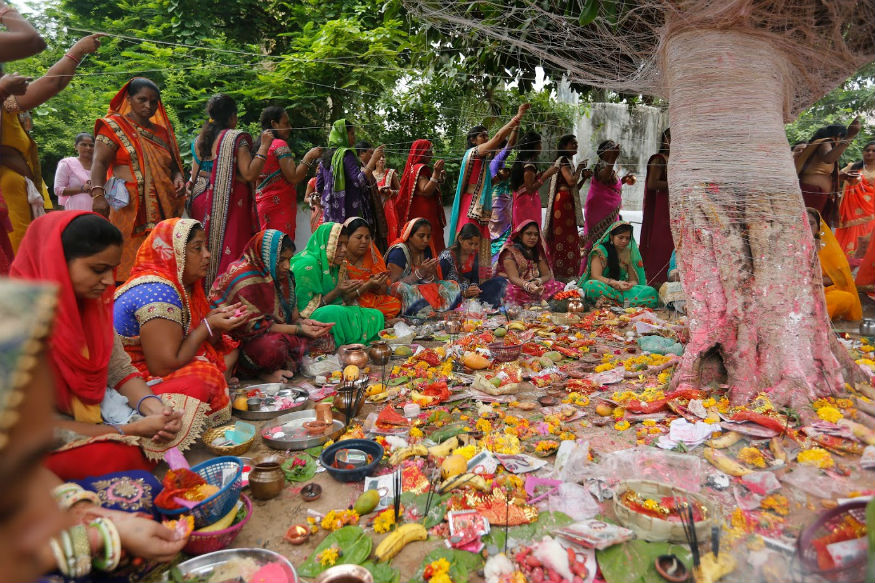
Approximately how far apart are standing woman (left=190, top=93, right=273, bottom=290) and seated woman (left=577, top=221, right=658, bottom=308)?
15.3 feet

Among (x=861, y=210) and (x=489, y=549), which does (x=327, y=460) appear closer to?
(x=489, y=549)

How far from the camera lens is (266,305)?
4.95 m

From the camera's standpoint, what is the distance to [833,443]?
303cm

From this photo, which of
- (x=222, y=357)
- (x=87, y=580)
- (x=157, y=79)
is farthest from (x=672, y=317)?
(x=157, y=79)

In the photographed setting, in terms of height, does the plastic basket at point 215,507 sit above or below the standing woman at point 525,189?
below

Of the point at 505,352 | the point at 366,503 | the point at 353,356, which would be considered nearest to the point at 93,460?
the point at 366,503

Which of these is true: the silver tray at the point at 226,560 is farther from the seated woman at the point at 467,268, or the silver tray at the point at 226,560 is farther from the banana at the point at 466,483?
the seated woman at the point at 467,268

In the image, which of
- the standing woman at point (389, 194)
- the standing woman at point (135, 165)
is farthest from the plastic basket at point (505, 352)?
the standing woman at point (389, 194)

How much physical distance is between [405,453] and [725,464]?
6.02 feet

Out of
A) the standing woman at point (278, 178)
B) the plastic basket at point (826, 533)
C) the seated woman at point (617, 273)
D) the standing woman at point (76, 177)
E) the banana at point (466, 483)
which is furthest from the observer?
the seated woman at point (617, 273)

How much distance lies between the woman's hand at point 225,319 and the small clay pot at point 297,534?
1.76 metres

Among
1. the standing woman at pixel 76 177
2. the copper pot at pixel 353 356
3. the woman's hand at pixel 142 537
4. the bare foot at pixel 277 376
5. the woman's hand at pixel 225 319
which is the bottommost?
the bare foot at pixel 277 376

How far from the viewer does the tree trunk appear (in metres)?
3.63

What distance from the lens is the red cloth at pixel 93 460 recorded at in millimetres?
2430
